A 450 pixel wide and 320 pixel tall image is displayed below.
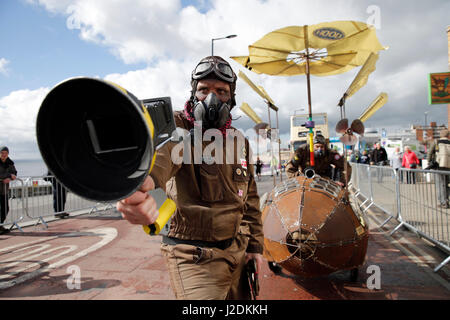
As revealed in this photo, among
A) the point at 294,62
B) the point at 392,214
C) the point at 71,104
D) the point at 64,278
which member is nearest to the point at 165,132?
the point at 71,104

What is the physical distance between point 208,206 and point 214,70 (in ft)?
2.95

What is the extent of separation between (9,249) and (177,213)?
5476mm

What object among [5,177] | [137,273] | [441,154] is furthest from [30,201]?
[441,154]

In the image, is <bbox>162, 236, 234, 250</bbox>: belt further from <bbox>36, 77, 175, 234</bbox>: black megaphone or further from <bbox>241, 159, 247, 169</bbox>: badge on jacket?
<bbox>36, 77, 175, 234</bbox>: black megaphone

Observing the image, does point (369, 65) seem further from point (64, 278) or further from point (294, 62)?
point (64, 278)

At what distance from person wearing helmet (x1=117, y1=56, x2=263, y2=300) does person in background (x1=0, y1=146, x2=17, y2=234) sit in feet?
22.9

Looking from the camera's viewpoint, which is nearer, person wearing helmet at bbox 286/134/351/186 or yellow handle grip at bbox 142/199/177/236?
yellow handle grip at bbox 142/199/177/236

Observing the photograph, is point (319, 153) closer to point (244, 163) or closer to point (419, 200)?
point (419, 200)

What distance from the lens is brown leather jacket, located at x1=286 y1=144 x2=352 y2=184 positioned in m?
5.82

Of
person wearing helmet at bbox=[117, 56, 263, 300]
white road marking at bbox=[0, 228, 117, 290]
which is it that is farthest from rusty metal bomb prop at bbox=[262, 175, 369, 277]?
white road marking at bbox=[0, 228, 117, 290]

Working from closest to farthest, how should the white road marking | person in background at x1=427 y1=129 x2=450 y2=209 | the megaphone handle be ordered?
1. the megaphone handle
2. the white road marking
3. person in background at x1=427 y1=129 x2=450 y2=209

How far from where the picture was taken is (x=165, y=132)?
3.38 feet

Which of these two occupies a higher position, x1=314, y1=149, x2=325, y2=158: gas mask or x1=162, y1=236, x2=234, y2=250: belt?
x1=314, y1=149, x2=325, y2=158: gas mask

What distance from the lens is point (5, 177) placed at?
6.77 meters
